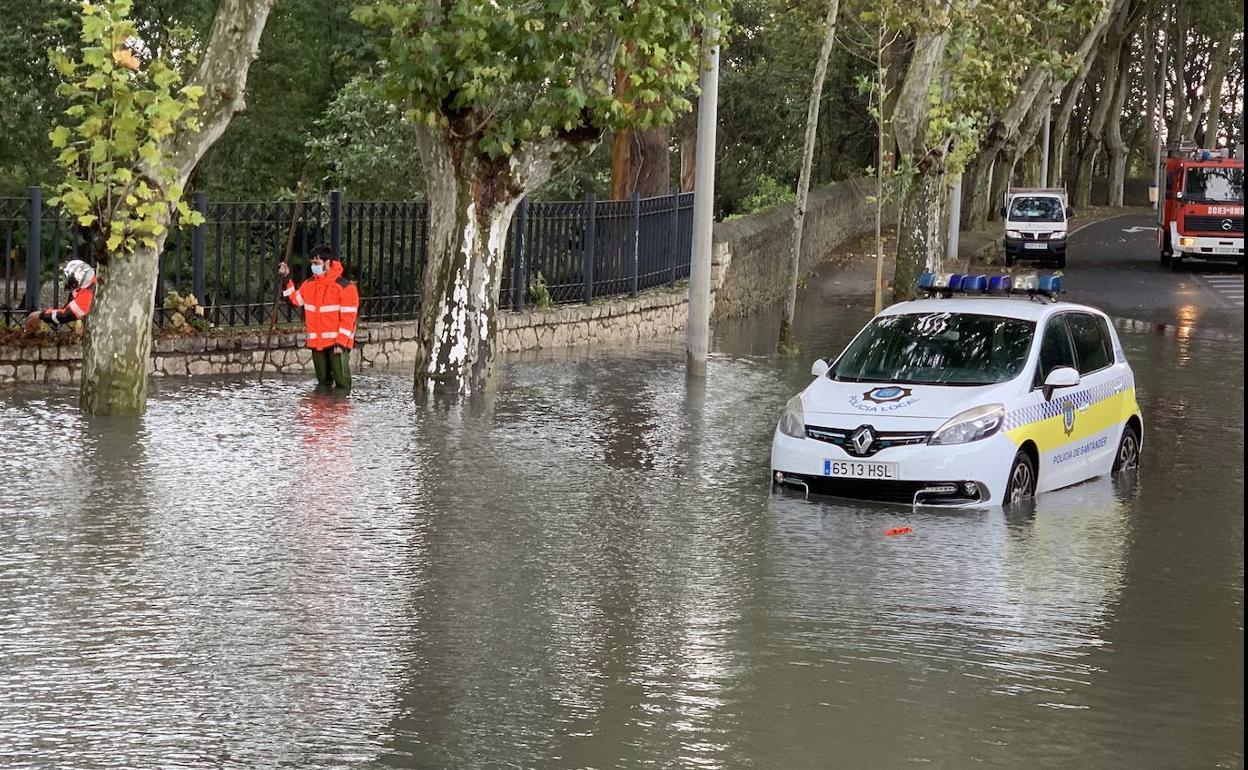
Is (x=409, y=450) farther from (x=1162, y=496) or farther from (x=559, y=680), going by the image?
(x=559, y=680)

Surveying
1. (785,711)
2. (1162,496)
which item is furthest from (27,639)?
(1162,496)

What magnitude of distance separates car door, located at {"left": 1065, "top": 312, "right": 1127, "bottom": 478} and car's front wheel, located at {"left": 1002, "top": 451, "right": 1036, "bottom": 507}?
72cm

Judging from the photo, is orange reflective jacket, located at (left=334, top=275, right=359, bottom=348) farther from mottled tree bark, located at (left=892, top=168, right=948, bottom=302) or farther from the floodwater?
mottled tree bark, located at (left=892, top=168, right=948, bottom=302)

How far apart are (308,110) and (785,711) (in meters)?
40.0

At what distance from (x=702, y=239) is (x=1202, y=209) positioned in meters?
25.5

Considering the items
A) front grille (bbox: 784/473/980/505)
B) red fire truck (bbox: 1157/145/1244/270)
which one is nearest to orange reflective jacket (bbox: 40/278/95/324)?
front grille (bbox: 784/473/980/505)

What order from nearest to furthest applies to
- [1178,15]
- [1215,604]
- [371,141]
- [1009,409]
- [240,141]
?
[1215,604] → [1009,409] → [371,141] → [240,141] → [1178,15]

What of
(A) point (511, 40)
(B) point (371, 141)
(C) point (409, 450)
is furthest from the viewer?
(B) point (371, 141)

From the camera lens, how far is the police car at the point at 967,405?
41.7 ft

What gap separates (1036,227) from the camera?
4538 cm

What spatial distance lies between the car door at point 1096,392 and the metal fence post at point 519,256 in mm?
10417

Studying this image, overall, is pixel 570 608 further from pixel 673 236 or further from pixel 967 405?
pixel 673 236

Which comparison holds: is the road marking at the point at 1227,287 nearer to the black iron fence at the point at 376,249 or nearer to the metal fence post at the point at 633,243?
the black iron fence at the point at 376,249

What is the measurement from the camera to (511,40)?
17.1 m
